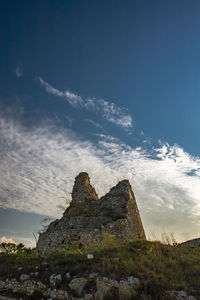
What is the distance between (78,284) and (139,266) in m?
2.06

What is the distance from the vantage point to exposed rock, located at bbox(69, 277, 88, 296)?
6352 mm

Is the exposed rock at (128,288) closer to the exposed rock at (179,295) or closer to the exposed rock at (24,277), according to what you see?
the exposed rock at (179,295)

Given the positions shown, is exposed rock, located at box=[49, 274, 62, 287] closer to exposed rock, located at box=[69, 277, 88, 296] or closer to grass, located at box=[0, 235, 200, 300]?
grass, located at box=[0, 235, 200, 300]

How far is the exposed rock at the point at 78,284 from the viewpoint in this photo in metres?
6.35

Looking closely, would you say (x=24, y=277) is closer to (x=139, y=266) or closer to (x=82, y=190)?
(x=139, y=266)

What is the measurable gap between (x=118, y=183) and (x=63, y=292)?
11.8 metres

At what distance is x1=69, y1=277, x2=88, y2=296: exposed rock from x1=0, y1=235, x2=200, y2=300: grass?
1.05 feet

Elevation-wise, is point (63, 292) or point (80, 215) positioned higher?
point (80, 215)

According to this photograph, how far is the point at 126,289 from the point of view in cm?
593

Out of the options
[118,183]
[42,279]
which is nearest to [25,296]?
[42,279]

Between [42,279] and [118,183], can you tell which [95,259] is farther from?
[118,183]

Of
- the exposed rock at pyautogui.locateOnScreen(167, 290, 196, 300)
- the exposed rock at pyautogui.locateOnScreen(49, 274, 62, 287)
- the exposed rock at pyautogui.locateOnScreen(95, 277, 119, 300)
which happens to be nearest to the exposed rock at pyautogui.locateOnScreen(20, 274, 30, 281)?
the exposed rock at pyautogui.locateOnScreen(49, 274, 62, 287)

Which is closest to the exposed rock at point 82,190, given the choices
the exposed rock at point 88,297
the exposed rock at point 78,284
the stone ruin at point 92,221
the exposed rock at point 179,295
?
the stone ruin at point 92,221

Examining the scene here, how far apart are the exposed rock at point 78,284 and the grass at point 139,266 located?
1.05 ft
